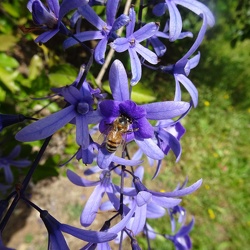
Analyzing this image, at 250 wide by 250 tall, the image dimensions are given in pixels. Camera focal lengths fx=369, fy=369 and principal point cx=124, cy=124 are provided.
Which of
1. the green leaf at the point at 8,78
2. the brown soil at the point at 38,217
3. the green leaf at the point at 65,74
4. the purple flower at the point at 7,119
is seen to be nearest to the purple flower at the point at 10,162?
the green leaf at the point at 65,74

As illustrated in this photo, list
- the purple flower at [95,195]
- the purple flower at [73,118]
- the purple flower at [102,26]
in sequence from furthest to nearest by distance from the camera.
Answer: the purple flower at [95,195] → the purple flower at [102,26] → the purple flower at [73,118]

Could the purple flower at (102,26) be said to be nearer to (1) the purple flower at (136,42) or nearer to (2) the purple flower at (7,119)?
(1) the purple flower at (136,42)

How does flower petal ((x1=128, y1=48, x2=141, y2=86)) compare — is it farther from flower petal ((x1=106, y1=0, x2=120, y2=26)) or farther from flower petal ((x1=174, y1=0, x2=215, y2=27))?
flower petal ((x1=174, y1=0, x2=215, y2=27))

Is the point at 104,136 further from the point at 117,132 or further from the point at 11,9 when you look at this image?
the point at 11,9

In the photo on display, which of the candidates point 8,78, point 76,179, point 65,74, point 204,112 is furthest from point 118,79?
point 204,112

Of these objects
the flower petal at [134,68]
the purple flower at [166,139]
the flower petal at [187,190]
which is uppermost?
the flower petal at [134,68]

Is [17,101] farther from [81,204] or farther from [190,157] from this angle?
[190,157]
